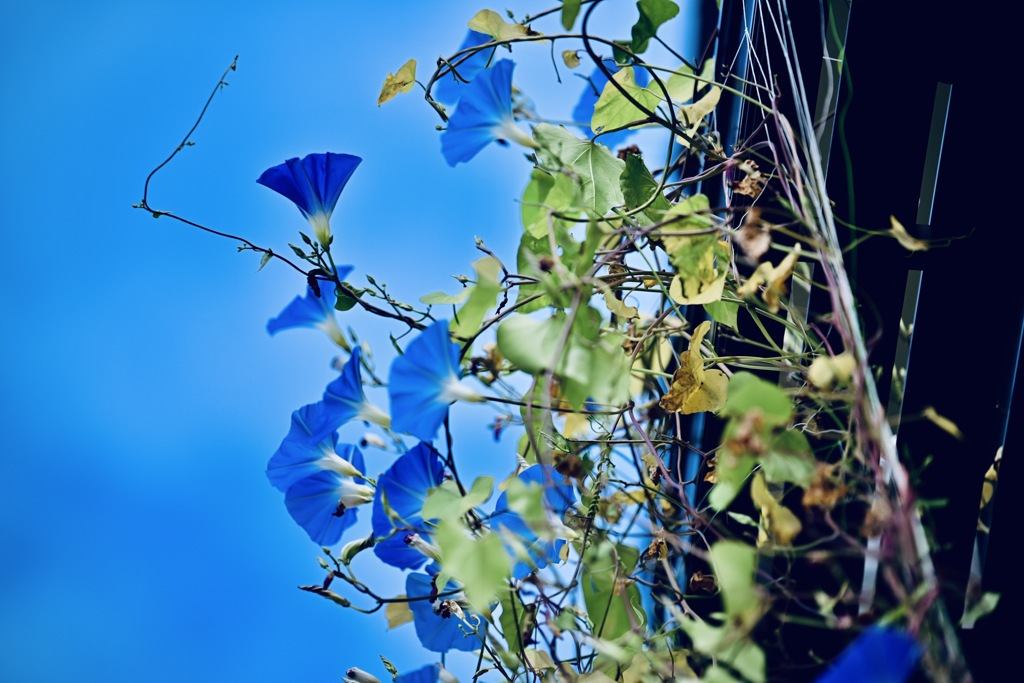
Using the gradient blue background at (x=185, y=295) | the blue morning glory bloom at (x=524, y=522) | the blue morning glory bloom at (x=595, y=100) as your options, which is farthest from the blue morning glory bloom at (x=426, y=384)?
the gradient blue background at (x=185, y=295)

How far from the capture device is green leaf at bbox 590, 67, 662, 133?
778 millimetres

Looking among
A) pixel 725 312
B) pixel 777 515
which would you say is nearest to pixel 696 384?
pixel 725 312

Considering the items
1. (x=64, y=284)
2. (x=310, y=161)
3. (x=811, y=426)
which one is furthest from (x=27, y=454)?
(x=811, y=426)

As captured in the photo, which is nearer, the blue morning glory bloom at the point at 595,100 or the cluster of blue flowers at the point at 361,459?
the cluster of blue flowers at the point at 361,459

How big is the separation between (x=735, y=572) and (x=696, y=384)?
0.31 metres

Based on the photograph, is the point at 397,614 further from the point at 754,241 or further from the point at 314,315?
the point at 754,241

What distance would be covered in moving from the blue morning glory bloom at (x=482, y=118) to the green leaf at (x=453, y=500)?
0.32 meters

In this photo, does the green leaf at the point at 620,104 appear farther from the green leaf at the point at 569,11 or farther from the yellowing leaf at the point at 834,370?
the yellowing leaf at the point at 834,370

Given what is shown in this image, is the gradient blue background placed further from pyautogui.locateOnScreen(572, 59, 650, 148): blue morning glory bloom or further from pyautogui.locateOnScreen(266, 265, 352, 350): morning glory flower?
pyautogui.locateOnScreen(266, 265, 352, 350): morning glory flower

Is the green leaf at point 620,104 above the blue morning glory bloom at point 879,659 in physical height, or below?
above

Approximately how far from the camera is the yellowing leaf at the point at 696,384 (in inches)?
25.7

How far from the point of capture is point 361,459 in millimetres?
750

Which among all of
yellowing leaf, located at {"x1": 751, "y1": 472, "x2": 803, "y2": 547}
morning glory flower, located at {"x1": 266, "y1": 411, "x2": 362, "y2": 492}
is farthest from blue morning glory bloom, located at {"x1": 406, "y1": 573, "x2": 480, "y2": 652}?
yellowing leaf, located at {"x1": 751, "y1": 472, "x2": 803, "y2": 547}

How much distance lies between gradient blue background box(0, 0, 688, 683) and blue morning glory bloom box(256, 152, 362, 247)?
40 centimetres
